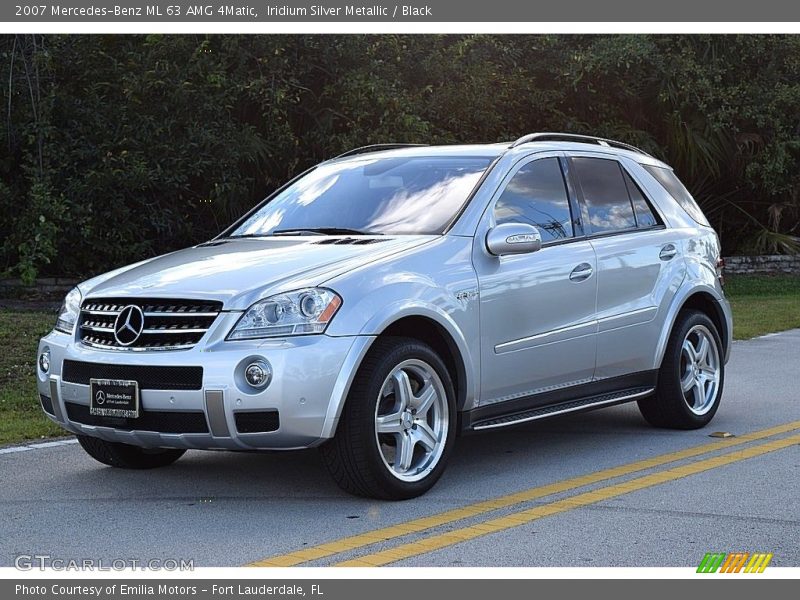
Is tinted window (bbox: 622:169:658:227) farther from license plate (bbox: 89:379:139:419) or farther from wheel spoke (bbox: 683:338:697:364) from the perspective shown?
license plate (bbox: 89:379:139:419)

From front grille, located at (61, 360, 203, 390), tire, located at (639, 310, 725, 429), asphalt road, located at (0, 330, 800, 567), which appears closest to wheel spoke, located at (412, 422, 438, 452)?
asphalt road, located at (0, 330, 800, 567)

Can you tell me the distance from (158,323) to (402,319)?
1.17 meters

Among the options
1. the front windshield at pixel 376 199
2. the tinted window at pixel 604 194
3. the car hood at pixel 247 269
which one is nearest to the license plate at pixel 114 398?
the car hood at pixel 247 269

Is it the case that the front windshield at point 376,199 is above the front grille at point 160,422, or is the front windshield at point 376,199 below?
above

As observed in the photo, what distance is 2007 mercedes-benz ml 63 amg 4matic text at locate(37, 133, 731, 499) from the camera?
5.91 m

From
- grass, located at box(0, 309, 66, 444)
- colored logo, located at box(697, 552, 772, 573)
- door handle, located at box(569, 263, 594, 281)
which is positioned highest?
door handle, located at box(569, 263, 594, 281)

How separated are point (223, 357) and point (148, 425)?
537mm

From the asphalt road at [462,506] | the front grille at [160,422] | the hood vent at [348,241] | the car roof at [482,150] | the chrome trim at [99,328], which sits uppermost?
the car roof at [482,150]

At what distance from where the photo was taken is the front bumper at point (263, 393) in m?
5.80

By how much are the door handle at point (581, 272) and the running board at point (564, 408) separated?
703 mm

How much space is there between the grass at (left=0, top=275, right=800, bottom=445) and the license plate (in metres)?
2.29

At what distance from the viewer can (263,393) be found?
5.79 meters

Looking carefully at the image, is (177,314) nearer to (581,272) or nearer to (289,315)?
(289,315)

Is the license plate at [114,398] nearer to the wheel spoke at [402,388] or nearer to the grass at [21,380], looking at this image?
the wheel spoke at [402,388]
